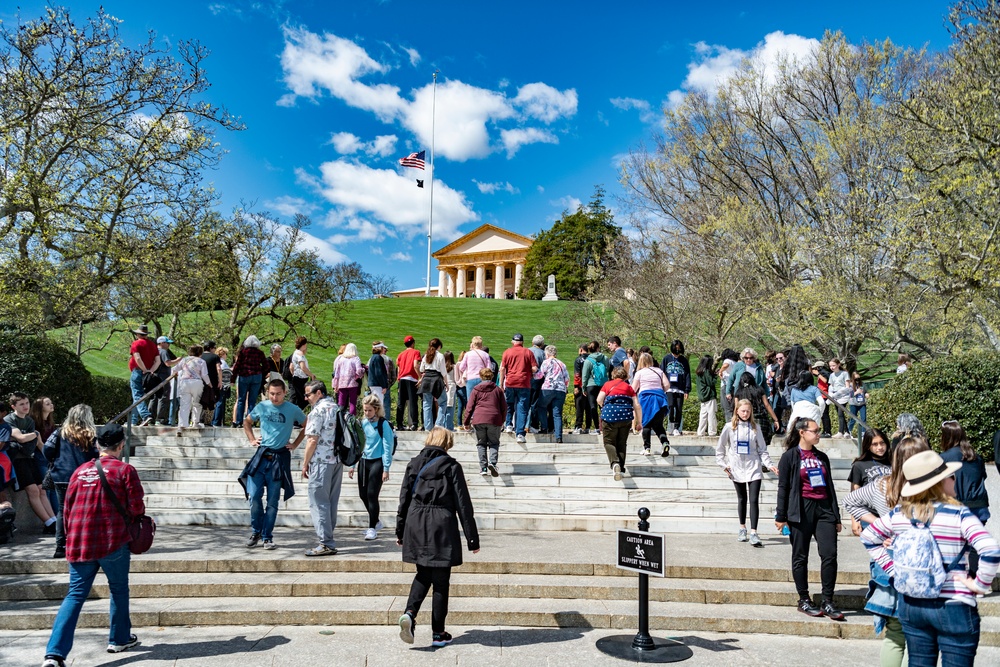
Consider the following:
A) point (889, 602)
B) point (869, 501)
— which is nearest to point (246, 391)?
point (869, 501)

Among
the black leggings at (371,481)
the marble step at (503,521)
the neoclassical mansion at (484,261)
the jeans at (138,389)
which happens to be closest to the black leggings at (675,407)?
the marble step at (503,521)

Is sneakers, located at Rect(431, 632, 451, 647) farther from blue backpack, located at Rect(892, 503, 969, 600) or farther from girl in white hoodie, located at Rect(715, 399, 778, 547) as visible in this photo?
girl in white hoodie, located at Rect(715, 399, 778, 547)

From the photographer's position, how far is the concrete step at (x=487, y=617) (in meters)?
6.35

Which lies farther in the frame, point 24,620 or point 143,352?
point 143,352

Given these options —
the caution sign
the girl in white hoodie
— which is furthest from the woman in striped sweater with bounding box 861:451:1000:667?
the girl in white hoodie

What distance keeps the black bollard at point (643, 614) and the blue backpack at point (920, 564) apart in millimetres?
2140

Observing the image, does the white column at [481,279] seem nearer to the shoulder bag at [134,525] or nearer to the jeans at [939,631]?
the shoulder bag at [134,525]

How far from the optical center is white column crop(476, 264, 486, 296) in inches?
3723

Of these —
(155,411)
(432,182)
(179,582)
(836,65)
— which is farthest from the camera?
(432,182)

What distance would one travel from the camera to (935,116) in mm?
14594

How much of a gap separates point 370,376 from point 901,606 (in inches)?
402

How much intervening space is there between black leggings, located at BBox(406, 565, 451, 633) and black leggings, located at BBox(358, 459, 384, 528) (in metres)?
3.05

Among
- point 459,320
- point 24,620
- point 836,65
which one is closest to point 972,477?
point 24,620

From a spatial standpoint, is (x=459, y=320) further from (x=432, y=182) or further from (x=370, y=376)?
(x=370, y=376)
